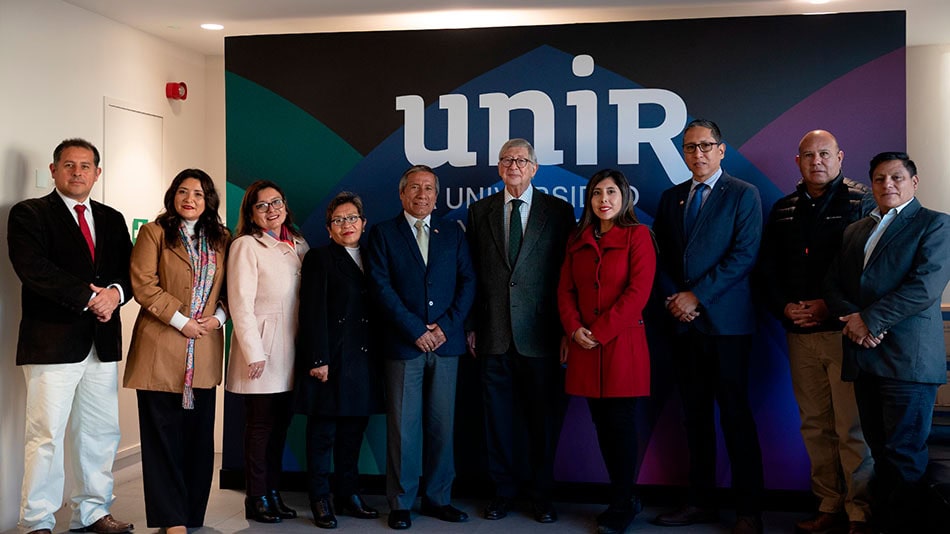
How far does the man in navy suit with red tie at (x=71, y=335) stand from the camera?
4.27 meters

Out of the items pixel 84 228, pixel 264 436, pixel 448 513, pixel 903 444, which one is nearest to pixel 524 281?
pixel 448 513

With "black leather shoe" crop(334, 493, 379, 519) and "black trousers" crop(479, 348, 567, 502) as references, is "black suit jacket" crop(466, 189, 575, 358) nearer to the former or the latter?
"black trousers" crop(479, 348, 567, 502)

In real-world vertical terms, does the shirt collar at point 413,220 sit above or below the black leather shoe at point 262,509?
above

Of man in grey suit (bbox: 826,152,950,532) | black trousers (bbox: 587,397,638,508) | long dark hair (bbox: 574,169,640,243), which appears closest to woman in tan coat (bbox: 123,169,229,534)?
long dark hair (bbox: 574,169,640,243)

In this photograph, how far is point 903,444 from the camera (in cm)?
388

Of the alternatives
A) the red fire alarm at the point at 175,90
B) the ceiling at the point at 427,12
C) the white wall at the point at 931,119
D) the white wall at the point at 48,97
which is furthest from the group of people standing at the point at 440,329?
the white wall at the point at 931,119

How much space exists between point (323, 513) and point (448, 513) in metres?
0.66

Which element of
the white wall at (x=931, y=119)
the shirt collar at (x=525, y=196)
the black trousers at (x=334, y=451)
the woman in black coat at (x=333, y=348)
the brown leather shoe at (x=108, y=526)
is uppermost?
the white wall at (x=931, y=119)

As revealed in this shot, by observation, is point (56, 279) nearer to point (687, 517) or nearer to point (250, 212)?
point (250, 212)

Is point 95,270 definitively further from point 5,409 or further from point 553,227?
point 553,227

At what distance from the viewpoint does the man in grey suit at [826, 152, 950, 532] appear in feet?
12.6

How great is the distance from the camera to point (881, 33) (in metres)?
4.83

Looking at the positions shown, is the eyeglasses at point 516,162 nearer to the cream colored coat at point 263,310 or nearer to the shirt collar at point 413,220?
the shirt collar at point 413,220

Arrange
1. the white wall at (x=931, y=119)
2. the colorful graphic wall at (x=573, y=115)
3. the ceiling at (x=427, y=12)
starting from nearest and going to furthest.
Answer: the colorful graphic wall at (x=573, y=115)
the ceiling at (x=427, y=12)
the white wall at (x=931, y=119)
